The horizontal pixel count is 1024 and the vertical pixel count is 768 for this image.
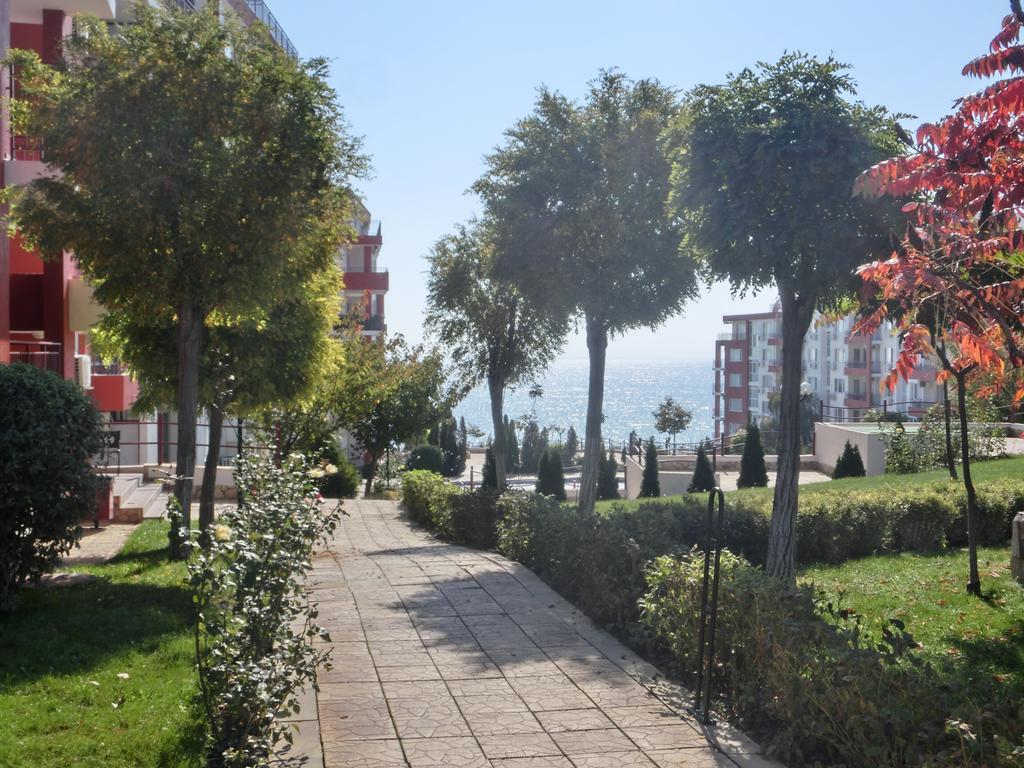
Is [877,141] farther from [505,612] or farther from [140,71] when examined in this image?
[140,71]

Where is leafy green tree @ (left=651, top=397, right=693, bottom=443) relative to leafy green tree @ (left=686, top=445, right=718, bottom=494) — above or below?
above

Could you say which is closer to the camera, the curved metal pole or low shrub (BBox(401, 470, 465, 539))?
the curved metal pole

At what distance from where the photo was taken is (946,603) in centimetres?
1037

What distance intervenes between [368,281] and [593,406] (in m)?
30.5

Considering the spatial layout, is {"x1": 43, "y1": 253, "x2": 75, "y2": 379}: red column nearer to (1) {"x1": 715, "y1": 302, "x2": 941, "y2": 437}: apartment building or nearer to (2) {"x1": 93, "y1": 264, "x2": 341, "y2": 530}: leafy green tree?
(2) {"x1": 93, "y1": 264, "x2": 341, "y2": 530}: leafy green tree

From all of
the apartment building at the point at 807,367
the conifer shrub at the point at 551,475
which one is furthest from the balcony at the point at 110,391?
the apartment building at the point at 807,367

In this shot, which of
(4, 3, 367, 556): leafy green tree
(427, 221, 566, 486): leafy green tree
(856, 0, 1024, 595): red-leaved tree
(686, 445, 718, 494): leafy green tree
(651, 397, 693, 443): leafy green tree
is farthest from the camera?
(651, 397, 693, 443): leafy green tree

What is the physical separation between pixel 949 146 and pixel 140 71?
8400 mm

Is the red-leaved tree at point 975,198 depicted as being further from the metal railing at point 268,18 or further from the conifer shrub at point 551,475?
the metal railing at point 268,18

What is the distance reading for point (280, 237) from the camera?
37.1ft

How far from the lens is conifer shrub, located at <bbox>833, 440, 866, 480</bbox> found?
2614cm

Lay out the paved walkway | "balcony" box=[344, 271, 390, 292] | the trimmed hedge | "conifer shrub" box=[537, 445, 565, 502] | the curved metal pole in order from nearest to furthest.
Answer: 1. the trimmed hedge
2. the paved walkway
3. the curved metal pole
4. "conifer shrub" box=[537, 445, 565, 502]
5. "balcony" box=[344, 271, 390, 292]

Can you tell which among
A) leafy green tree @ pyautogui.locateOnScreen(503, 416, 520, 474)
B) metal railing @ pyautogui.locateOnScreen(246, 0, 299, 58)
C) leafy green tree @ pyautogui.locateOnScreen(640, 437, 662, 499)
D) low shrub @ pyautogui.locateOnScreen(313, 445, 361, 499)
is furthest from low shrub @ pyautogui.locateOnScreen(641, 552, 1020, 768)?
leafy green tree @ pyautogui.locateOnScreen(503, 416, 520, 474)

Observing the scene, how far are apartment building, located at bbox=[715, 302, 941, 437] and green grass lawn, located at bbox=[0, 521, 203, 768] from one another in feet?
217
